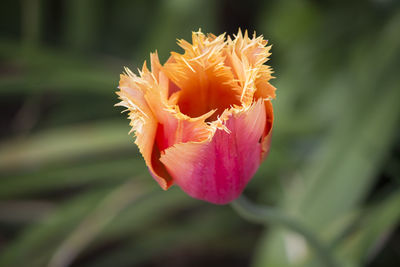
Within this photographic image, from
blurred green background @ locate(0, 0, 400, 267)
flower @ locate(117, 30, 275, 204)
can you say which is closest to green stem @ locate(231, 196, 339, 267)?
flower @ locate(117, 30, 275, 204)

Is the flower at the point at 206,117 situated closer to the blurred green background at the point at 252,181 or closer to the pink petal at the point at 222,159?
the pink petal at the point at 222,159

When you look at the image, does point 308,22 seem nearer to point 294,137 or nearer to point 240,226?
point 294,137

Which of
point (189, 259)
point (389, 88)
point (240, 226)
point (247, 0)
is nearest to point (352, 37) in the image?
point (389, 88)

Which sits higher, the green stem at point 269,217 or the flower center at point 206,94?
the flower center at point 206,94

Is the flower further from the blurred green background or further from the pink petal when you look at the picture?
the blurred green background

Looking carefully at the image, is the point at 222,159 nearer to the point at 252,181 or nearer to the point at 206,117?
the point at 206,117

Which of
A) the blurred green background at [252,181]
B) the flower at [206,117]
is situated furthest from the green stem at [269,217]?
the blurred green background at [252,181]
